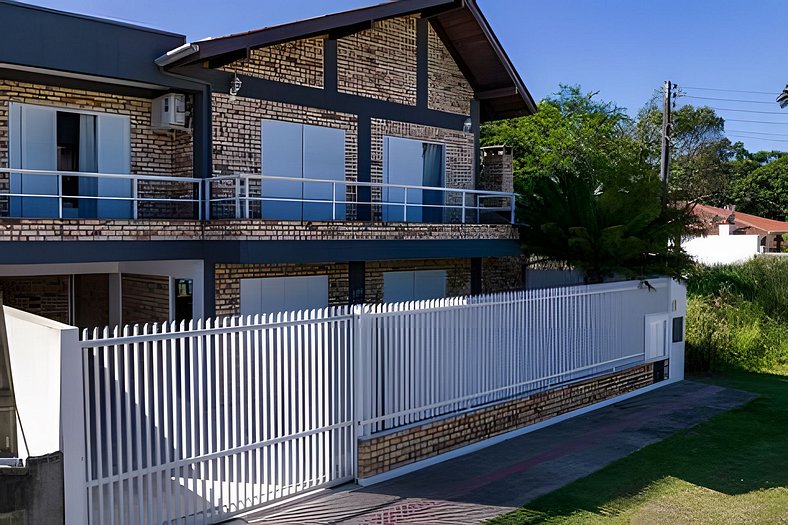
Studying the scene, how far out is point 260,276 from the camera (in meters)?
14.9

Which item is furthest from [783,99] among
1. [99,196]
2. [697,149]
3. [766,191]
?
[99,196]

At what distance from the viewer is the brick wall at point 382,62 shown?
16781 millimetres

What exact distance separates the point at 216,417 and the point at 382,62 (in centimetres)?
1157

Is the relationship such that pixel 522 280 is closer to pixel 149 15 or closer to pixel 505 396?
pixel 505 396

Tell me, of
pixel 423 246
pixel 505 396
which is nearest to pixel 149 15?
pixel 423 246

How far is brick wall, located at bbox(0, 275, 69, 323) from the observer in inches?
594

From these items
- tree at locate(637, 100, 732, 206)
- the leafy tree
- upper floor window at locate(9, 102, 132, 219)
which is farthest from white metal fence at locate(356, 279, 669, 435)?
the leafy tree

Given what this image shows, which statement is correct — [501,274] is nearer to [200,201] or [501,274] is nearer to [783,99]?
[200,201]

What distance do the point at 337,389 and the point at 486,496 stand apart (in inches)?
89.7

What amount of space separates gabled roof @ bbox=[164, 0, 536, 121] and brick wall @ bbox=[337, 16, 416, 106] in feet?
1.66

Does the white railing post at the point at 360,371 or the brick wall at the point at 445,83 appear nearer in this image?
the white railing post at the point at 360,371

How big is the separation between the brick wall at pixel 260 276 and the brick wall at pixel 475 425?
536 centimetres

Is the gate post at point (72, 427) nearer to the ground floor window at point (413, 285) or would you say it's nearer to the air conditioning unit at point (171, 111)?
the air conditioning unit at point (171, 111)

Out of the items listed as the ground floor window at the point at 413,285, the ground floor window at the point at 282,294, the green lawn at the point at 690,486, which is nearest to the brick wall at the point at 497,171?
the ground floor window at the point at 413,285
